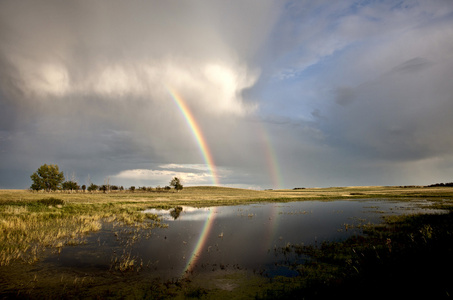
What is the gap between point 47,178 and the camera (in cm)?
12306

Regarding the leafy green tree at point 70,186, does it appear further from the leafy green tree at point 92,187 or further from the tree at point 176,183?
the tree at point 176,183

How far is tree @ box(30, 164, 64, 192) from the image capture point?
395 feet

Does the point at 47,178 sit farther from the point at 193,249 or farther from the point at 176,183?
the point at 193,249

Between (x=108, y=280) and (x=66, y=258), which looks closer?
(x=108, y=280)

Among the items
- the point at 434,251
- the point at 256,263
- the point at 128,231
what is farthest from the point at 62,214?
the point at 434,251

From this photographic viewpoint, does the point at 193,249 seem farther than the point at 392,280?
Yes

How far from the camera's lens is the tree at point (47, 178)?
12045 centimetres

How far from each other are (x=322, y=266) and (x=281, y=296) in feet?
16.7

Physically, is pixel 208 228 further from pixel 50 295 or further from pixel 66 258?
pixel 50 295

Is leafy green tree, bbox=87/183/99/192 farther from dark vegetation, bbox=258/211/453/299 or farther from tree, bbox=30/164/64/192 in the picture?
dark vegetation, bbox=258/211/453/299

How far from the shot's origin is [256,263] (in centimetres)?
1456

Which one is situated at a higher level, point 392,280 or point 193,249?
point 392,280

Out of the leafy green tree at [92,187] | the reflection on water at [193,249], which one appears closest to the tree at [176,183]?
the leafy green tree at [92,187]

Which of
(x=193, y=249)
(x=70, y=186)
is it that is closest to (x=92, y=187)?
(x=70, y=186)
